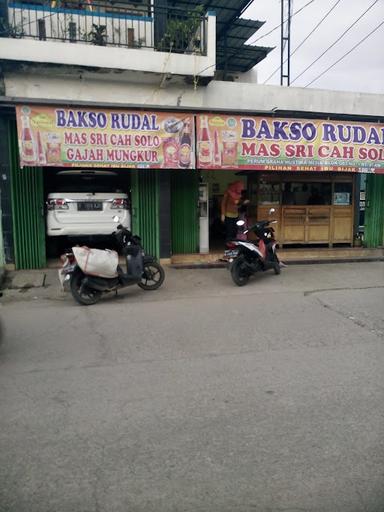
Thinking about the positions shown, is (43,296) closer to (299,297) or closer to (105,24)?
(299,297)

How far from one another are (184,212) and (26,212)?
11.8 feet

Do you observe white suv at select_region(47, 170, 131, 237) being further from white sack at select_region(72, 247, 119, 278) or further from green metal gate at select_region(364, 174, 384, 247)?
green metal gate at select_region(364, 174, 384, 247)

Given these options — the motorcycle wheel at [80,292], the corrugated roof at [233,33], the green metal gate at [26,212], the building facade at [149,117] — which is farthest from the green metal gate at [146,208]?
the corrugated roof at [233,33]

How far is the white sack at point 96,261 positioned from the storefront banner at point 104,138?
2.79m

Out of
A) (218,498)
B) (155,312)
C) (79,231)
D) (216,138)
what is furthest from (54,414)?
(216,138)

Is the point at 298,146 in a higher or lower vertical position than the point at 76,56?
lower

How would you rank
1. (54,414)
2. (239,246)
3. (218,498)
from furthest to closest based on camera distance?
1. (239,246)
2. (54,414)
3. (218,498)

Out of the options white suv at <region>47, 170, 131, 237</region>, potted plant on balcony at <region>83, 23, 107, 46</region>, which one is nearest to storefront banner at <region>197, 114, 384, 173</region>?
white suv at <region>47, 170, 131, 237</region>

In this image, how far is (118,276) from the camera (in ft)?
23.7

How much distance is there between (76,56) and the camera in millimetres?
8867

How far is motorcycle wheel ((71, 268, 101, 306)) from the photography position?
6855mm

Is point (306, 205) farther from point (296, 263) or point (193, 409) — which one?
point (193, 409)

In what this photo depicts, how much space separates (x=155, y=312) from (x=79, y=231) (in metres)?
3.39

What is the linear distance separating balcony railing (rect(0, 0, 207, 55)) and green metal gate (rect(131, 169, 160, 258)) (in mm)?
2854
